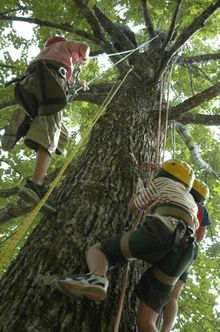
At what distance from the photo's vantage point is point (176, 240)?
A: 192cm

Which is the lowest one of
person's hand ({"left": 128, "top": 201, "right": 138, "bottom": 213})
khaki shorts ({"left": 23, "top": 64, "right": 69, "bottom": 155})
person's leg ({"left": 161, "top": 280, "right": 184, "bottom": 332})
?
person's leg ({"left": 161, "top": 280, "right": 184, "bottom": 332})

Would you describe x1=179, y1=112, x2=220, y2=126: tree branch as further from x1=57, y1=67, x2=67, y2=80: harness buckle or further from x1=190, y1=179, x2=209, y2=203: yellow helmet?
x1=57, y1=67, x2=67, y2=80: harness buckle

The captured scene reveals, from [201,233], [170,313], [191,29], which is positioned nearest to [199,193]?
[201,233]

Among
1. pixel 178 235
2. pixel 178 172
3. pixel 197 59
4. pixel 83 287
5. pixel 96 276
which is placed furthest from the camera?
pixel 197 59

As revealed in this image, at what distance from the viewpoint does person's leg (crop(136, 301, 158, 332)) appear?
5.83ft

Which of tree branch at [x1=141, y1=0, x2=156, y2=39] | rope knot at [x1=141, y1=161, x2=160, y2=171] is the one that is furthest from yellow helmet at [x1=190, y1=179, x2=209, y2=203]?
tree branch at [x1=141, y1=0, x2=156, y2=39]

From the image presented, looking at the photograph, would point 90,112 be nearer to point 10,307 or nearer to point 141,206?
point 141,206

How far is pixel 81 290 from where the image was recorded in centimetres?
159

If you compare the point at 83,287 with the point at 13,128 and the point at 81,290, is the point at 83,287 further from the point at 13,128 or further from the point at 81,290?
the point at 13,128

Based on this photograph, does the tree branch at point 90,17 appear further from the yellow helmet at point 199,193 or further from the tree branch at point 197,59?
the yellow helmet at point 199,193

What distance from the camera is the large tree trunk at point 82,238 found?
160 centimetres

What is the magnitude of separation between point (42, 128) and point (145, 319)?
168 centimetres

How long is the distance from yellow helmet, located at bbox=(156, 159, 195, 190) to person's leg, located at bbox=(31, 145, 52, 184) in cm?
96

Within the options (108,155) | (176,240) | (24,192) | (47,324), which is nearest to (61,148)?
(108,155)
